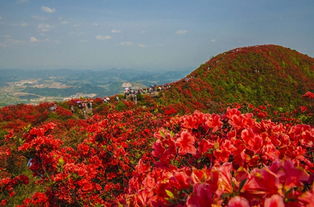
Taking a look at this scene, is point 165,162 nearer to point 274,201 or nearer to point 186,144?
point 186,144

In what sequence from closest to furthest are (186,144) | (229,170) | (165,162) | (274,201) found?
(274,201), (229,170), (186,144), (165,162)

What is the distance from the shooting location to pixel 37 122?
1220cm

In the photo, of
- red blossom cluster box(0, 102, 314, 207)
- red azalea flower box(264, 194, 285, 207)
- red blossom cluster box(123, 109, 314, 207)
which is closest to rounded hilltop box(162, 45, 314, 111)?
red blossom cluster box(0, 102, 314, 207)

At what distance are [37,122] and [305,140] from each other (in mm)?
13506

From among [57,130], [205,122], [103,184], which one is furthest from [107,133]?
[57,130]

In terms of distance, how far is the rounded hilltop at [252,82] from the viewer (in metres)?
17.3

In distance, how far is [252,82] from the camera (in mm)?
20875

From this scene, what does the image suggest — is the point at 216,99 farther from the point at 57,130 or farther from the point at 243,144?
the point at 243,144

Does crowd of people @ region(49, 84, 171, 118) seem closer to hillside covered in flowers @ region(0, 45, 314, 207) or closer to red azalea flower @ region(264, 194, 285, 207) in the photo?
hillside covered in flowers @ region(0, 45, 314, 207)

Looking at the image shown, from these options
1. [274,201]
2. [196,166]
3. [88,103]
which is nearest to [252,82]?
[88,103]

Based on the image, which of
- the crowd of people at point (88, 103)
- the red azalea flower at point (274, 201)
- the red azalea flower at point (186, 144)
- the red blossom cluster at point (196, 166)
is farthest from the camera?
the crowd of people at point (88, 103)

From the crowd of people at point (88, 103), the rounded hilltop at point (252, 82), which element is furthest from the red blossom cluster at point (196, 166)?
the rounded hilltop at point (252, 82)

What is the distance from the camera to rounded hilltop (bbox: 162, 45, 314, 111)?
17344mm

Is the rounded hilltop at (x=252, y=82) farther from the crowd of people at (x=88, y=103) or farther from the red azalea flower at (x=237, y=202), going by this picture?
the red azalea flower at (x=237, y=202)
